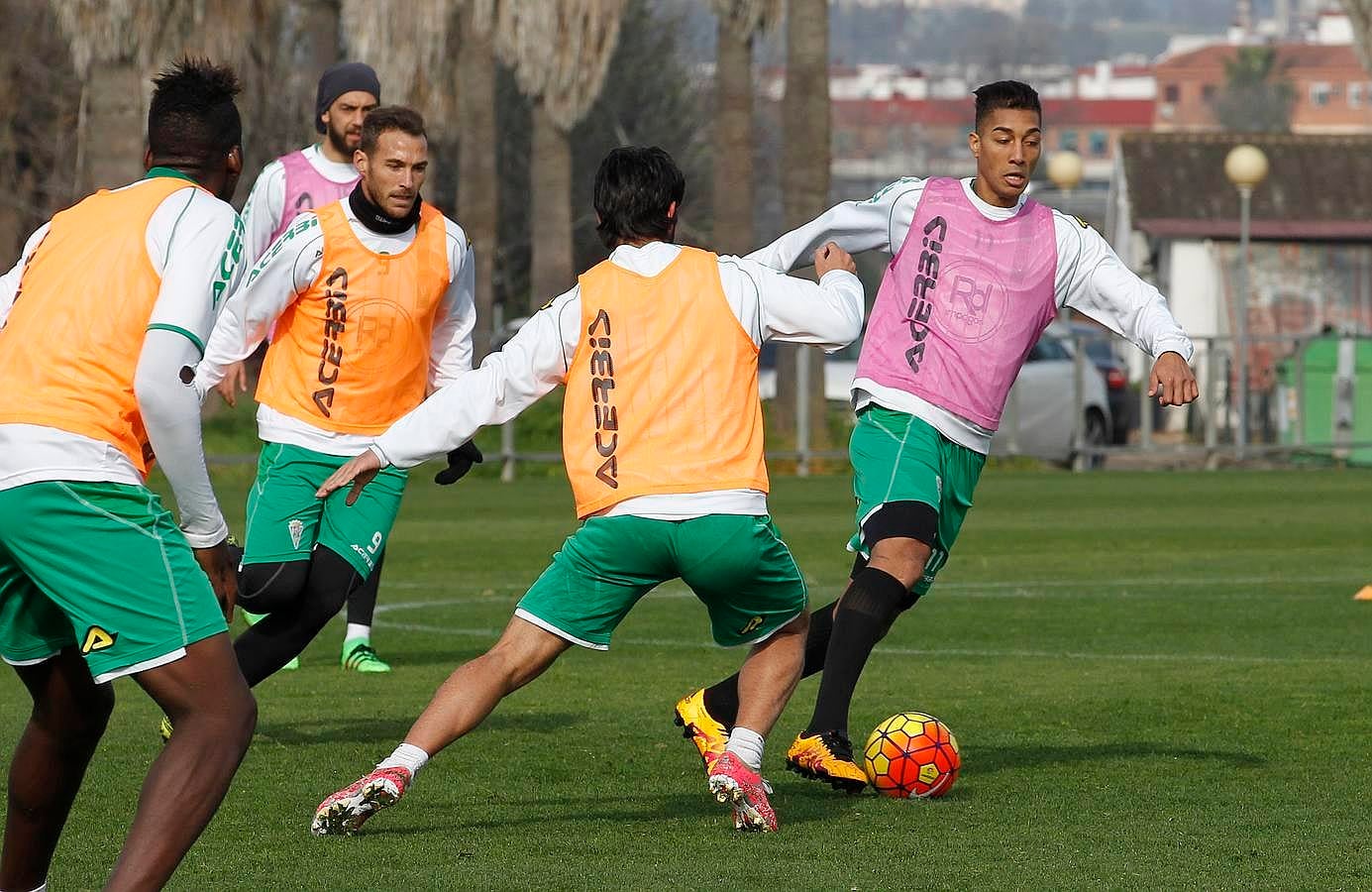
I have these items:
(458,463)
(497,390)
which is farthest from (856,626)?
(497,390)

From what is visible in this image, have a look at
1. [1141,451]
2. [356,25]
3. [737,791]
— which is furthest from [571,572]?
[356,25]

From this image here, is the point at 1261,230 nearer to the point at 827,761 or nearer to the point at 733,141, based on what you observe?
the point at 733,141

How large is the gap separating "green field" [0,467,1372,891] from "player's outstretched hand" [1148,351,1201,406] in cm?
124

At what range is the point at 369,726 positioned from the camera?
9109 mm

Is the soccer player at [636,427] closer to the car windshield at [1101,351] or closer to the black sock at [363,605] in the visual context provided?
the black sock at [363,605]

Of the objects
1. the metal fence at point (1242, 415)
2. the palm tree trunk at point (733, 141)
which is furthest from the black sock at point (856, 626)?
the palm tree trunk at point (733, 141)

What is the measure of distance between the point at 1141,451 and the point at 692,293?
22.9 meters

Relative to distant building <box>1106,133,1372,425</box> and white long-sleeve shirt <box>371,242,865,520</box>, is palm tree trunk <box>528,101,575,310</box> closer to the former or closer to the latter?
distant building <box>1106,133,1372,425</box>

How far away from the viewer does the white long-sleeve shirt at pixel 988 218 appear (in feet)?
25.7

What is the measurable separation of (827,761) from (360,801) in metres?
1.40

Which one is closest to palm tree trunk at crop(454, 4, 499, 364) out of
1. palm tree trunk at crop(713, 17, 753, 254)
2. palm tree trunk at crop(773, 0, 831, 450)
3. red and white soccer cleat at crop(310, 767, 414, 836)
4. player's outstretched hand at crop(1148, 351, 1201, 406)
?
palm tree trunk at crop(713, 17, 753, 254)

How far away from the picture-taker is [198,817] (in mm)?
5273

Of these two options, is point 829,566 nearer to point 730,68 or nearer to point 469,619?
point 469,619

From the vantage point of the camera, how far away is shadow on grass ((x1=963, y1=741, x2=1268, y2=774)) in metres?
8.09
